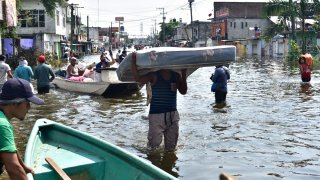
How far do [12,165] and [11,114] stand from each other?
442 millimetres

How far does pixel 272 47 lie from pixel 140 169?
52.7 metres

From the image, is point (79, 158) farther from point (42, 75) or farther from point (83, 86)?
point (83, 86)

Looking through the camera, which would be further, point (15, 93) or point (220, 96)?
point (220, 96)

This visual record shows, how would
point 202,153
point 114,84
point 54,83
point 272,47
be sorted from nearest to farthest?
point 202,153
point 114,84
point 54,83
point 272,47

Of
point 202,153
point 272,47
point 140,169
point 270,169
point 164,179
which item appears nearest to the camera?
point 164,179

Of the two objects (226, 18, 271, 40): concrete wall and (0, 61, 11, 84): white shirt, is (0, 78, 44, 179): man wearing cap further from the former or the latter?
(226, 18, 271, 40): concrete wall

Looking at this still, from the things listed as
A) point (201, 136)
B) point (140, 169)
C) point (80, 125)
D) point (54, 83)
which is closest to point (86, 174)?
point (140, 169)

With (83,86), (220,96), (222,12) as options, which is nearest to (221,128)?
(220,96)

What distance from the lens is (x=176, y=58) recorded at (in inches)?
303

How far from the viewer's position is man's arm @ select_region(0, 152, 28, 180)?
12.2 feet

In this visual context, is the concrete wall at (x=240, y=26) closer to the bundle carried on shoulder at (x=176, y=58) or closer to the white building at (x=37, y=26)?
the white building at (x=37, y=26)

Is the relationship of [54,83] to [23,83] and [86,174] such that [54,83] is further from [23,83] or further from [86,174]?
[23,83]

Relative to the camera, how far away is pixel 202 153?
894 centimetres

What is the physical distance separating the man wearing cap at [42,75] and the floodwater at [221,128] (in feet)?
2.52
